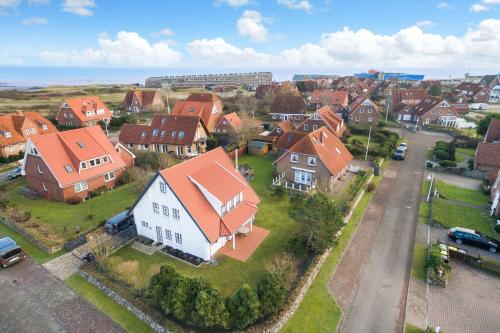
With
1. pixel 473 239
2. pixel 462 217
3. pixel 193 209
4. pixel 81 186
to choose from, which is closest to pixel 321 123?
pixel 462 217

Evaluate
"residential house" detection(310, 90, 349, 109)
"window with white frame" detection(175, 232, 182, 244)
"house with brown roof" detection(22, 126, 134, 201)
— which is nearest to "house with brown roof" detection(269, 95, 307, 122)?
"residential house" detection(310, 90, 349, 109)

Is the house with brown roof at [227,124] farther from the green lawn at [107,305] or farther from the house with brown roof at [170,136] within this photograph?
the green lawn at [107,305]

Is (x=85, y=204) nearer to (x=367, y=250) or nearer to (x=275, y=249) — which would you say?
(x=275, y=249)

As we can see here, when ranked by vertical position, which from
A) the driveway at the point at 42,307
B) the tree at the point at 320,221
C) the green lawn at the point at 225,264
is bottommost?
the driveway at the point at 42,307

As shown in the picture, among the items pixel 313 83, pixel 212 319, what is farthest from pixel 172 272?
pixel 313 83

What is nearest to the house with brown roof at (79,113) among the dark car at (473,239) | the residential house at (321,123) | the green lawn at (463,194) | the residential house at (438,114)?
the residential house at (321,123)

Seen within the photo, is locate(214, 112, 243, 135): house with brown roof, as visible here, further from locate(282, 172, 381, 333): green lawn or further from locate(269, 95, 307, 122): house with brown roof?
locate(282, 172, 381, 333): green lawn
